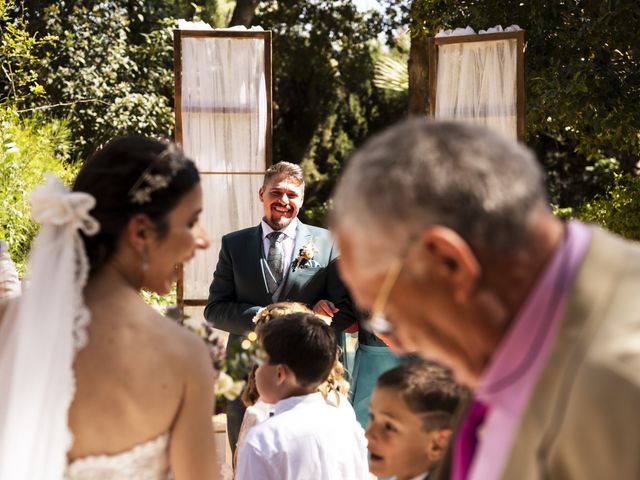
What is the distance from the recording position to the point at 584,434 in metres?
1.14

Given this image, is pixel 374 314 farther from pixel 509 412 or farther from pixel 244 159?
pixel 244 159

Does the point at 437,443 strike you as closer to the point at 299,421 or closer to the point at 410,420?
the point at 410,420

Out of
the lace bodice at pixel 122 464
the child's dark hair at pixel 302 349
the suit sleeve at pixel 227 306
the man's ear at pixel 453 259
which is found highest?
the man's ear at pixel 453 259

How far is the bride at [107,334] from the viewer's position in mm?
2338

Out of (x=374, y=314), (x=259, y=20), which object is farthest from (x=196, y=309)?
(x=259, y=20)

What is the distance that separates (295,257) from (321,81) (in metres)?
15.7

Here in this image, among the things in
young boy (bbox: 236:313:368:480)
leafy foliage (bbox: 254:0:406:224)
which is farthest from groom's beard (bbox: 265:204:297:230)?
leafy foliage (bbox: 254:0:406:224)

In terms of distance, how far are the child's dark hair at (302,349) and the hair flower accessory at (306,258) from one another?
6.92ft

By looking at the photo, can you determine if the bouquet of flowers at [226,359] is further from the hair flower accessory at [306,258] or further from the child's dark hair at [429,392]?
the hair flower accessory at [306,258]

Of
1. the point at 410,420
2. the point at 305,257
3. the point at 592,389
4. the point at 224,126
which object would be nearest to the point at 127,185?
the point at 410,420

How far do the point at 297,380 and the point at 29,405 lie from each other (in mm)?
1567

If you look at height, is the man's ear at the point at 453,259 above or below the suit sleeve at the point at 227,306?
above

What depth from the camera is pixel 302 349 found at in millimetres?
3850

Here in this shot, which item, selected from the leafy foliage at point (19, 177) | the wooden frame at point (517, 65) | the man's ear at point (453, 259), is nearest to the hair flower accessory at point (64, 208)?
the man's ear at point (453, 259)
